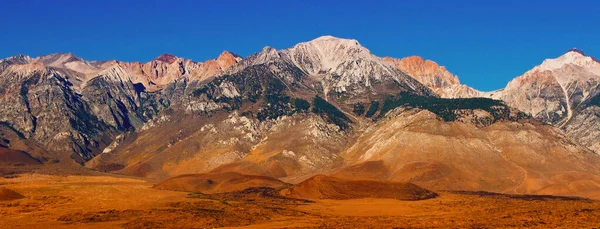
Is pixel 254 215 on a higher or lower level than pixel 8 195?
lower

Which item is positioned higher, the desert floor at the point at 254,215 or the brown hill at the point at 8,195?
the brown hill at the point at 8,195

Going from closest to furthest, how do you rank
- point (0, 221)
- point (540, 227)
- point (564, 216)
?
point (540, 227)
point (0, 221)
point (564, 216)

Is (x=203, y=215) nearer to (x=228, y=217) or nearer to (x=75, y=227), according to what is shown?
(x=228, y=217)

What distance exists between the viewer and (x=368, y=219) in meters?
160

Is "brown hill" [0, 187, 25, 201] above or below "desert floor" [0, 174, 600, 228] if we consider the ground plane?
above

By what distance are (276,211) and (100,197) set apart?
188 feet

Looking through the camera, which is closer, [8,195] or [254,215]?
[254,215]

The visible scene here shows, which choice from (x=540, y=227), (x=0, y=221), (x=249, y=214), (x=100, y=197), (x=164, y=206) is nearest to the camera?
(x=540, y=227)

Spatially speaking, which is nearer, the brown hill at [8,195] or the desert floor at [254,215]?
the desert floor at [254,215]

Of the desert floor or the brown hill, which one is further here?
the brown hill

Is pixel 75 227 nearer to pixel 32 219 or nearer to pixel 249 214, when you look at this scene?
pixel 32 219

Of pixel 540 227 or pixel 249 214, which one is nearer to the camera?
pixel 540 227

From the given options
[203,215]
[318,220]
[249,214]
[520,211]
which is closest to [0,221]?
[203,215]

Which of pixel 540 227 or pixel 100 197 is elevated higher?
pixel 100 197
